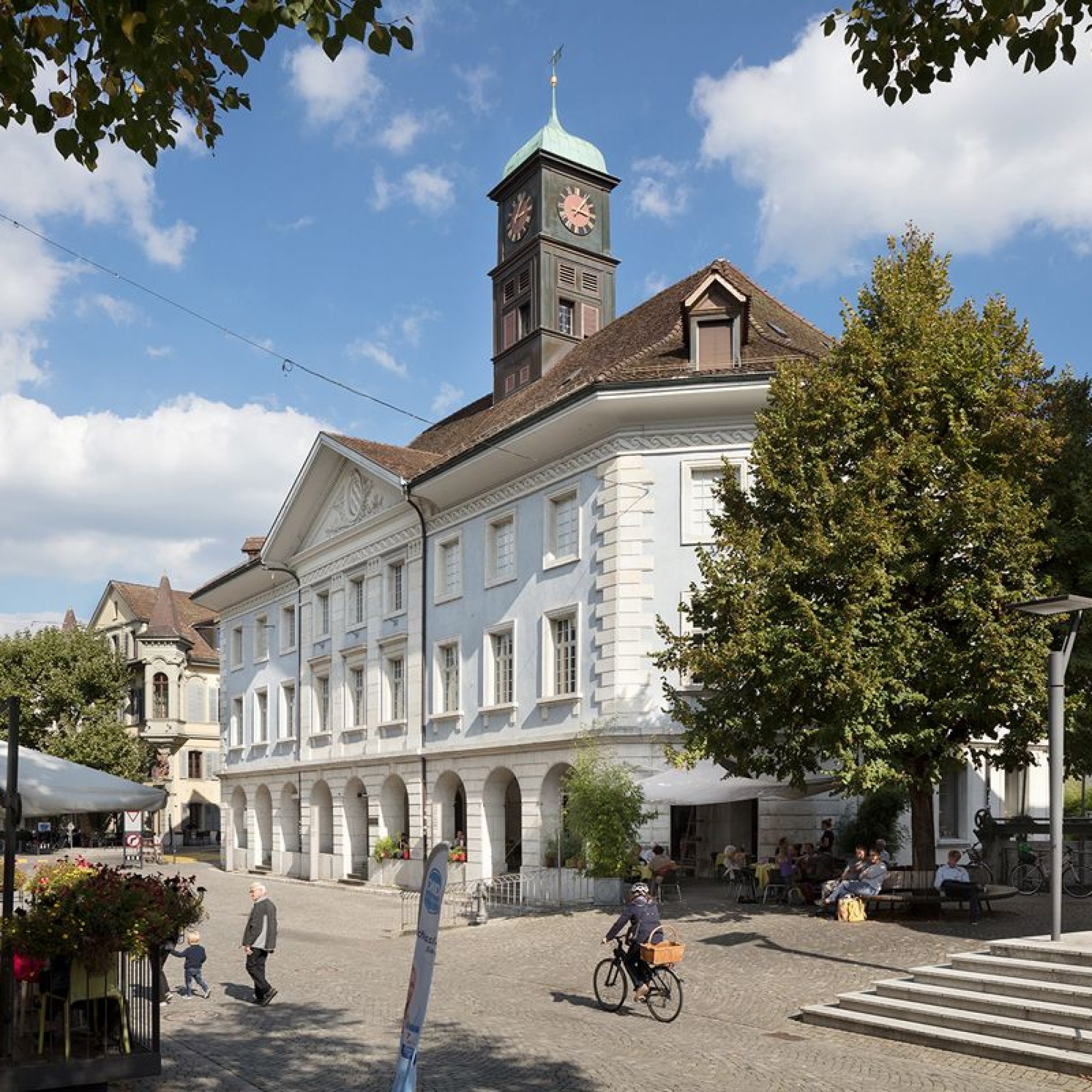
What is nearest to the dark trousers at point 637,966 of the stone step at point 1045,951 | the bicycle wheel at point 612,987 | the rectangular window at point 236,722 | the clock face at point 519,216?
the bicycle wheel at point 612,987

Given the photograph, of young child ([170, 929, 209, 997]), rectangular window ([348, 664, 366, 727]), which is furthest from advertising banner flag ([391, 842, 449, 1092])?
rectangular window ([348, 664, 366, 727])

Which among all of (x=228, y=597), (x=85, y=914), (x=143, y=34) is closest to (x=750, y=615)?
(x=85, y=914)

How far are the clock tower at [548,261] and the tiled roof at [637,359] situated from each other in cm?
96

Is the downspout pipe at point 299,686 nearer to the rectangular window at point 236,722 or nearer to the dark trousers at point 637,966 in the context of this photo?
the rectangular window at point 236,722

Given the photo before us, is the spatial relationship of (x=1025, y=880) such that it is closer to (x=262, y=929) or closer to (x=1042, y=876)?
(x=1042, y=876)

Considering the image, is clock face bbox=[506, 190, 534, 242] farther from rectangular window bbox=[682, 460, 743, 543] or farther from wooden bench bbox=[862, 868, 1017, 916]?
wooden bench bbox=[862, 868, 1017, 916]

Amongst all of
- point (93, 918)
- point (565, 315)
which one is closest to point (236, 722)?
point (565, 315)

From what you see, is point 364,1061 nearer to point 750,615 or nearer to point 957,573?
point 750,615

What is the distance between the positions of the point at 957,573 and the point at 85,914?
Answer: 1504 cm

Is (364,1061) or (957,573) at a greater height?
(957,573)

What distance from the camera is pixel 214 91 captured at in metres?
7.63

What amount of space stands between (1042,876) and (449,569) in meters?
17.0

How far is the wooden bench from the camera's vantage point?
21.0 meters

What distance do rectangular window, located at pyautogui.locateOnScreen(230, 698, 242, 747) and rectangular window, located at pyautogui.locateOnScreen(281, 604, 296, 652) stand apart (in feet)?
17.1
